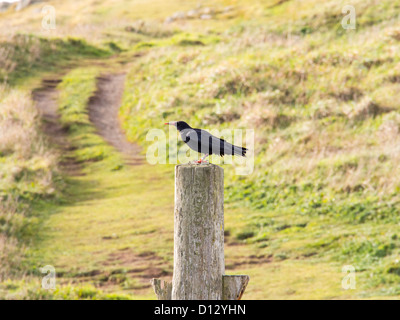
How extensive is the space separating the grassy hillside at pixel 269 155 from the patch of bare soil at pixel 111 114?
1.46 ft

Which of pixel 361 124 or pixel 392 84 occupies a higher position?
pixel 392 84

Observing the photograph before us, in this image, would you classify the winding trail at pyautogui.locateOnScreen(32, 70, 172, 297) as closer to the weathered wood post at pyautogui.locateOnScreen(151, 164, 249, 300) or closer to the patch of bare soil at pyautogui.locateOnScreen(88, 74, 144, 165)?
the patch of bare soil at pyautogui.locateOnScreen(88, 74, 144, 165)

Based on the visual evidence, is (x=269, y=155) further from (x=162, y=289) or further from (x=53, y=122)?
(x=162, y=289)

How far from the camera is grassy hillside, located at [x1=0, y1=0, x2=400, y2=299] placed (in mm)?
11734

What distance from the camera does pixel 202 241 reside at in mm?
4035

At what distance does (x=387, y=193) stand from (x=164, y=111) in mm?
10857

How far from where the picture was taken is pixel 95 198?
1677cm

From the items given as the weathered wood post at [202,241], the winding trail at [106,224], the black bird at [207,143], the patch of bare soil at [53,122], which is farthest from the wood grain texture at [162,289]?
the patch of bare soil at [53,122]

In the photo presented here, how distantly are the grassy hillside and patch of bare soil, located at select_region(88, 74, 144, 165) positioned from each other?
0.44 metres

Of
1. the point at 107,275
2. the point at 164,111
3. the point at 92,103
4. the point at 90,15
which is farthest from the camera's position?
the point at 90,15

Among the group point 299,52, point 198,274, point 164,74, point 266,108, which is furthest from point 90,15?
point 198,274

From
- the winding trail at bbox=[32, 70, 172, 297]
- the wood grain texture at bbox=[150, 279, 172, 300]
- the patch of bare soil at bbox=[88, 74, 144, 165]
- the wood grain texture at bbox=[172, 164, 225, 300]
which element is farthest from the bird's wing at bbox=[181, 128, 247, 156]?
the patch of bare soil at bbox=[88, 74, 144, 165]

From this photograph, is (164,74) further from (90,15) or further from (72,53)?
(90,15)

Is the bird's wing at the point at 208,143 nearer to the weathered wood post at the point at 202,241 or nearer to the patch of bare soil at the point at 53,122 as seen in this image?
the weathered wood post at the point at 202,241
